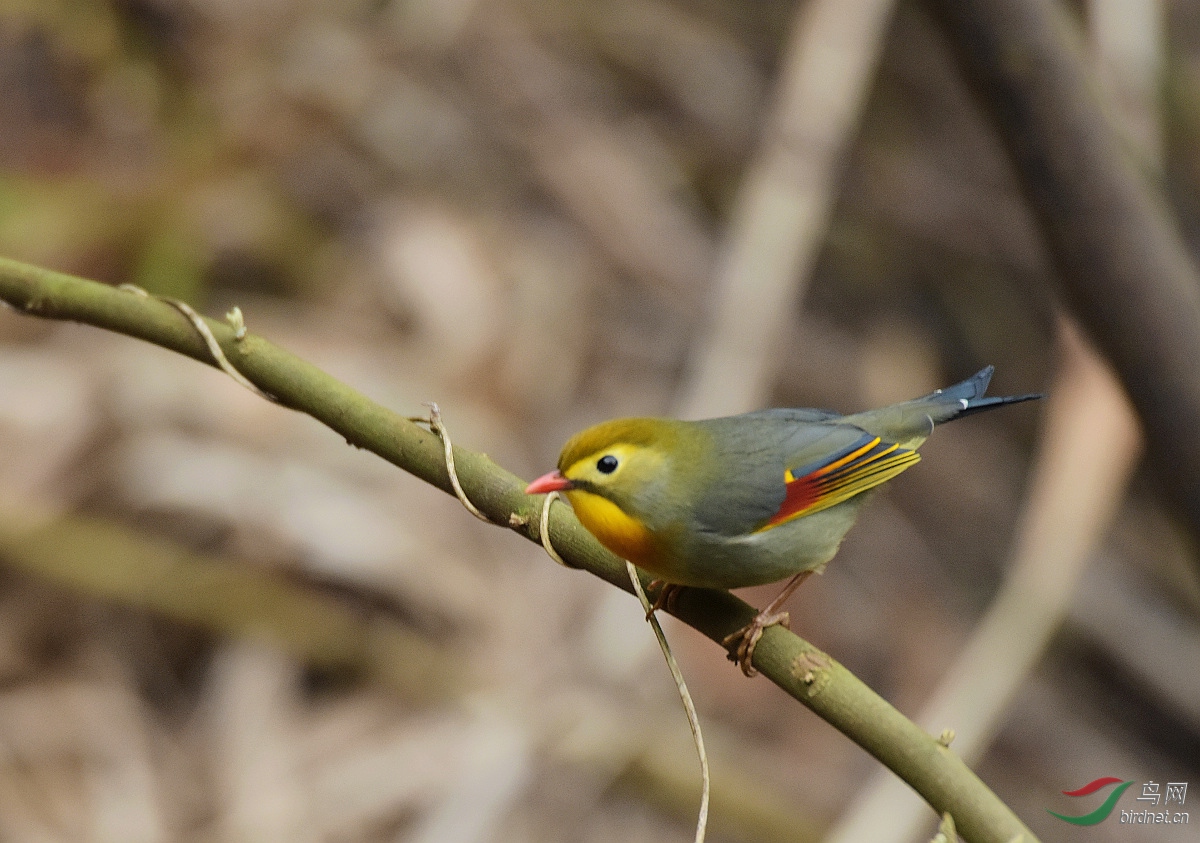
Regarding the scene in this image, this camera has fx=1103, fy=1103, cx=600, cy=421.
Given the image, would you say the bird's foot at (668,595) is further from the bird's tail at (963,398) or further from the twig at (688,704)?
the bird's tail at (963,398)

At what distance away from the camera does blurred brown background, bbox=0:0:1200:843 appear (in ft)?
13.2

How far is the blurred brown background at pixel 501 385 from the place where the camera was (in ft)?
13.2

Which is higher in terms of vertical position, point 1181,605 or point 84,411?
point 1181,605

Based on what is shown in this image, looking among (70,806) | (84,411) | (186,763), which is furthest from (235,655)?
(84,411)

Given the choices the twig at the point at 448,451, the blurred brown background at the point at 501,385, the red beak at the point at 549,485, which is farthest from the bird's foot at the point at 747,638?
the blurred brown background at the point at 501,385

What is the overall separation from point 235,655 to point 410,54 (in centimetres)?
377

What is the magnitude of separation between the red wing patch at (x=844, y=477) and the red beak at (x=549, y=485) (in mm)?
512

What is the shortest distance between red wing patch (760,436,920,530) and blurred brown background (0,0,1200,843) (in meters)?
0.83

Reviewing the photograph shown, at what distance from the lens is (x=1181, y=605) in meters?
6.18

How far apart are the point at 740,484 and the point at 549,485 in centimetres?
48

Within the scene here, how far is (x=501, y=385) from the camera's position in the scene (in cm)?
533

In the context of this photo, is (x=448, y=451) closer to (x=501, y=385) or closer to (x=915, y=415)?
(x=915, y=415)

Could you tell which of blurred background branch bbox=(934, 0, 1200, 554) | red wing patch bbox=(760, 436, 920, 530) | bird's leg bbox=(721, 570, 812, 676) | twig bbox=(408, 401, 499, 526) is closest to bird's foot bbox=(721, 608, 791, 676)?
bird's leg bbox=(721, 570, 812, 676)

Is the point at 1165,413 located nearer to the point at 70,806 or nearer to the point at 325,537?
the point at 325,537
